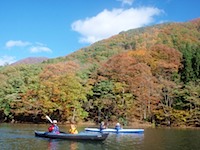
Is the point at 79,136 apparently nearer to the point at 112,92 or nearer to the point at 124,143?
the point at 124,143

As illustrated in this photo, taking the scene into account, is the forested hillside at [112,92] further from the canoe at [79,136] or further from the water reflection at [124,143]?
the canoe at [79,136]

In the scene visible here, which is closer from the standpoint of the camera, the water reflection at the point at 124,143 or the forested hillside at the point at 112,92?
the water reflection at the point at 124,143

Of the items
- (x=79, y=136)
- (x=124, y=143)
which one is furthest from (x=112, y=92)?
(x=124, y=143)

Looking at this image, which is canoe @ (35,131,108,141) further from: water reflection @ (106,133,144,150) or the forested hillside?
the forested hillside

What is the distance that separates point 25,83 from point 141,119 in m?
21.2

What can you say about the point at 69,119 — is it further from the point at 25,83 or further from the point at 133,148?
the point at 133,148

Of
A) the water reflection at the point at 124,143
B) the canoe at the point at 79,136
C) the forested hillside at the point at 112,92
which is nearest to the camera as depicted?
the water reflection at the point at 124,143

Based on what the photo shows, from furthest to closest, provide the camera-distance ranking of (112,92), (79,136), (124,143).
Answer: (112,92)
(79,136)
(124,143)

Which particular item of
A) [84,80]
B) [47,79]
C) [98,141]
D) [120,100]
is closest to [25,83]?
[47,79]

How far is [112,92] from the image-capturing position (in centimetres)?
5200

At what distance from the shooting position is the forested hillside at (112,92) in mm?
49781

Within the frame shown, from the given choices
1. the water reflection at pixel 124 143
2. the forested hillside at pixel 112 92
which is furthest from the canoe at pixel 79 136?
the forested hillside at pixel 112 92

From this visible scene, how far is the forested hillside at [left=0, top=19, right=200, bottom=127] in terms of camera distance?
49781 millimetres

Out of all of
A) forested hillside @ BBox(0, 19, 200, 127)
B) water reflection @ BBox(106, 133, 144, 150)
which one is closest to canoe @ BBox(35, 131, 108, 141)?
water reflection @ BBox(106, 133, 144, 150)
